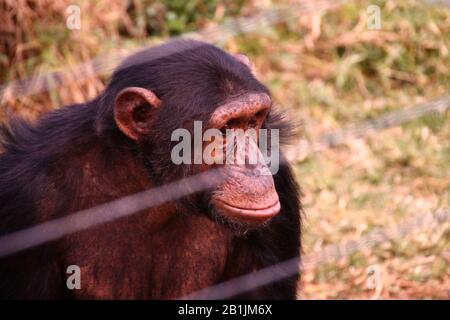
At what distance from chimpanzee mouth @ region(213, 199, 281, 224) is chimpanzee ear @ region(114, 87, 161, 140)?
0.52 metres

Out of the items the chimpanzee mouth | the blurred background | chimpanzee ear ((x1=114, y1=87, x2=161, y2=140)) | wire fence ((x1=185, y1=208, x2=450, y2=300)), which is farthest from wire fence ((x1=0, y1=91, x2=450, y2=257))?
the blurred background

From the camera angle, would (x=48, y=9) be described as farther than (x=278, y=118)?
Yes

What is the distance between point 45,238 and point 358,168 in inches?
158

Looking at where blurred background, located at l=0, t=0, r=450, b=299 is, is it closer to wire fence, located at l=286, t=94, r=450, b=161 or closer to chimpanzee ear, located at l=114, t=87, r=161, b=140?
wire fence, located at l=286, t=94, r=450, b=161

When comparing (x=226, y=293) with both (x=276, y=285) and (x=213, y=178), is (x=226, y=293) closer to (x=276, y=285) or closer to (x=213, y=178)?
(x=276, y=285)

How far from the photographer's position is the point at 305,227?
7.06 m

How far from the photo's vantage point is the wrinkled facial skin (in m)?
4.51

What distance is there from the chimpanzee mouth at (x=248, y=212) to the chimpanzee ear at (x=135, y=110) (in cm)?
52

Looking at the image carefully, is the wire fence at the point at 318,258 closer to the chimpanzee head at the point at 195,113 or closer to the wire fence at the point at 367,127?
the chimpanzee head at the point at 195,113

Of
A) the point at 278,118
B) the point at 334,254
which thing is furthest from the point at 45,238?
the point at 334,254

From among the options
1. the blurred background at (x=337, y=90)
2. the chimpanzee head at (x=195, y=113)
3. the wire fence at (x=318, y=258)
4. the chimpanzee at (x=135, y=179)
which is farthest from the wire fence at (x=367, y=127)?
the chimpanzee head at (x=195, y=113)

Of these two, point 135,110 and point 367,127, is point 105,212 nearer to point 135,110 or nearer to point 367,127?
point 135,110

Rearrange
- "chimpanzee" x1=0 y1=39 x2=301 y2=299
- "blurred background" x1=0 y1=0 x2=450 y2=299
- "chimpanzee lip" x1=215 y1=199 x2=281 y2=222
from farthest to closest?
"blurred background" x1=0 y1=0 x2=450 y2=299
"chimpanzee" x1=0 y1=39 x2=301 y2=299
"chimpanzee lip" x1=215 y1=199 x2=281 y2=222

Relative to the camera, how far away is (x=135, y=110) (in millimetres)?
4668
